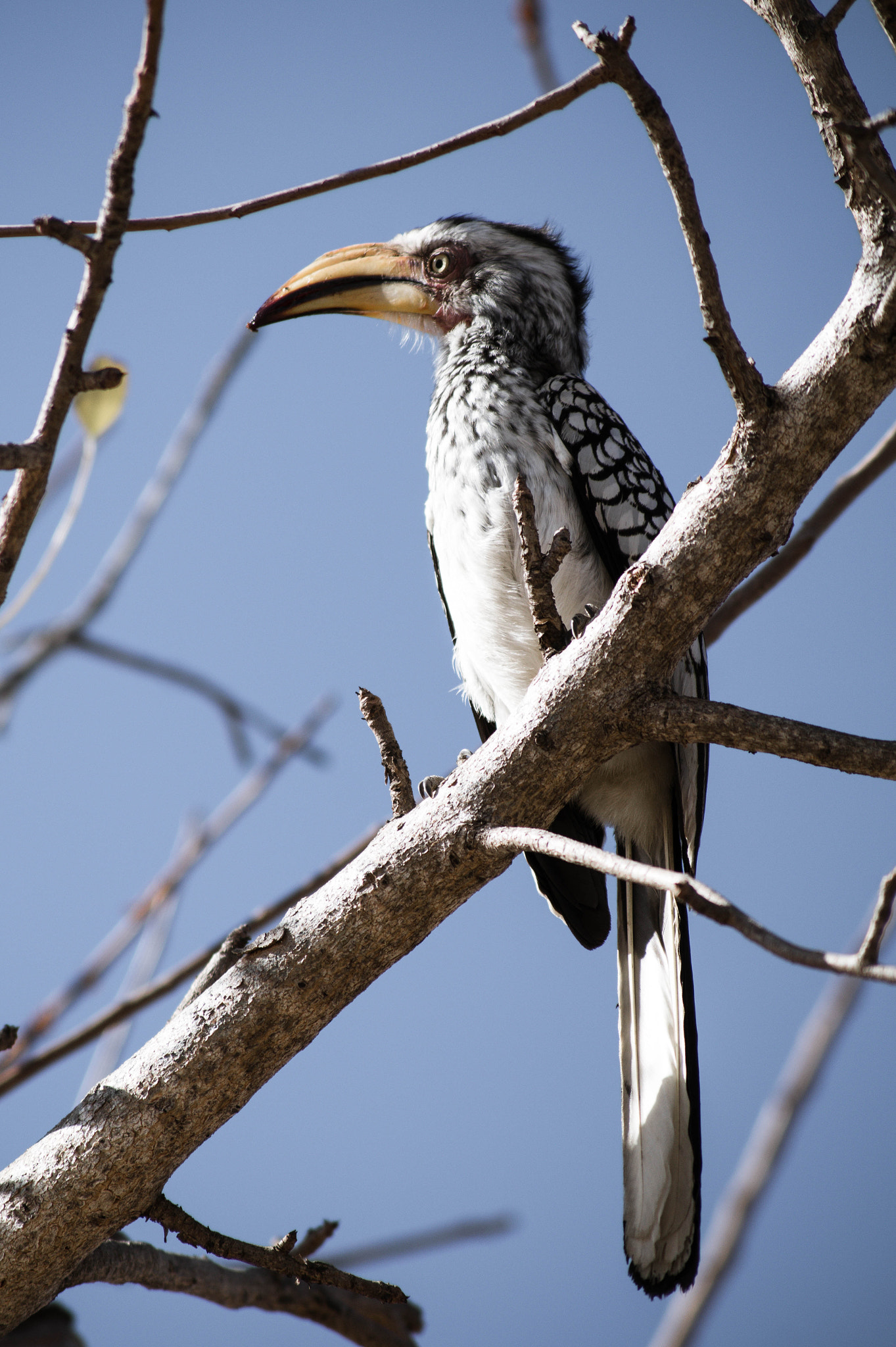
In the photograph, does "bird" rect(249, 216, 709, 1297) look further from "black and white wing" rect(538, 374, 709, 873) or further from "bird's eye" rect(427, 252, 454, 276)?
"bird's eye" rect(427, 252, 454, 276)

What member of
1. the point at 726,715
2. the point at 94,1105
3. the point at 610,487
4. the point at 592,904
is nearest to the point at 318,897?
the point at 94,1105

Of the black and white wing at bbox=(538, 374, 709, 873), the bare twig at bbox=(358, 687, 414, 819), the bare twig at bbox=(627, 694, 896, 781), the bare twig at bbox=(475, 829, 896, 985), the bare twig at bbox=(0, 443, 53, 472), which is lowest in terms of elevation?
the bare twig at bbox=(0, 443, 53, 472)

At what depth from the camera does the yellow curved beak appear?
3.52 meters

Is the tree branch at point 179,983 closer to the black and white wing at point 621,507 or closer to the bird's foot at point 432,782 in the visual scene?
the bird's foot at point 432,782

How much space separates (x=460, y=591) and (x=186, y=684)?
862 millimetres

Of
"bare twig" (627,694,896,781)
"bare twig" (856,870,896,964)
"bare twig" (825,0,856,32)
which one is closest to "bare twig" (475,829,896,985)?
"bare twig" (856,870,896,964)

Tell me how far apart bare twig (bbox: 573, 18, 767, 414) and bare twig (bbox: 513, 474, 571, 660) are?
385 mm

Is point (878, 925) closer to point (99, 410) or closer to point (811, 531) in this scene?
point (99, 410)

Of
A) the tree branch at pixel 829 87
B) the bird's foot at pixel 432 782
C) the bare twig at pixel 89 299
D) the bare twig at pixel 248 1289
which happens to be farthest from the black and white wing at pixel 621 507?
the bare twig at pixel 89 299

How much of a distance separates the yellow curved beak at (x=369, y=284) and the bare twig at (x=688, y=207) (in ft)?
7.07

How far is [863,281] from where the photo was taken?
1.69m

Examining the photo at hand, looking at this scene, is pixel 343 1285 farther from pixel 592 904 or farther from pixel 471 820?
pixel 592 904

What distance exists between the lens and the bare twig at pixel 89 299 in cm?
115

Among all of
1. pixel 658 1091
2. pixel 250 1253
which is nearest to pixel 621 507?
pixel 658 1091
